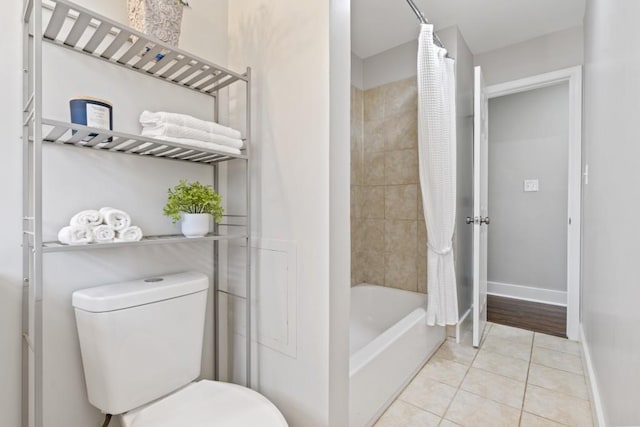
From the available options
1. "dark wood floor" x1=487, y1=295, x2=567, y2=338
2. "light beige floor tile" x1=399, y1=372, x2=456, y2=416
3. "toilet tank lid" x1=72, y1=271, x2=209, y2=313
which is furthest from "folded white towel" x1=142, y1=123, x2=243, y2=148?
"dark wood floor" x1=487, y1=295, x2=567, y2=338

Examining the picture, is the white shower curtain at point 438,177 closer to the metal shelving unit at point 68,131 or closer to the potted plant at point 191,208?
the metal shelving unit at point 68,131

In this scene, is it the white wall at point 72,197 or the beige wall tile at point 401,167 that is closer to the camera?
the white wall at point 72,197

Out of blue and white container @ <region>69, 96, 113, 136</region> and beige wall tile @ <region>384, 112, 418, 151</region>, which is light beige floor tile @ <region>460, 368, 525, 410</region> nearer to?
beige wall tile @ <region>384, 112, 418, 151</region>

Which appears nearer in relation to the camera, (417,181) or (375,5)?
(375,5)

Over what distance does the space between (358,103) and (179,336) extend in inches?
94.1

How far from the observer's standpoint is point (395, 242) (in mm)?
2725

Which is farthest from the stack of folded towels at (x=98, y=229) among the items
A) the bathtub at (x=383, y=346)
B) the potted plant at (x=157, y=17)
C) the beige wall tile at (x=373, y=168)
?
the beige wall tile at (x=373, y=168)

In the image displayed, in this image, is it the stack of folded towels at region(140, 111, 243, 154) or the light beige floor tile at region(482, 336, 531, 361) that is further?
the light beige floor tile at region(482, 336, 531, 361)

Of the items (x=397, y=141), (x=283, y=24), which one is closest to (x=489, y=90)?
(x=397, y=141)

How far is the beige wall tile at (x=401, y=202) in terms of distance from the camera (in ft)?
8.55

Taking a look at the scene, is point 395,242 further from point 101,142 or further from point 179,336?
point 101,142

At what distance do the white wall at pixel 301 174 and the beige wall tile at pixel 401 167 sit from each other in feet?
5.05

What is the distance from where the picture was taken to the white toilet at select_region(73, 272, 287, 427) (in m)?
0.98

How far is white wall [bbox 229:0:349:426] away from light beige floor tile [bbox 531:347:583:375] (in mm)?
1772
